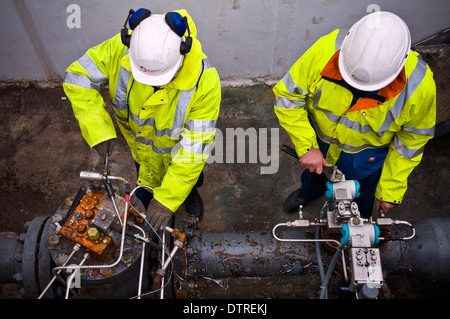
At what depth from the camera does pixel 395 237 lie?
1.87 meters

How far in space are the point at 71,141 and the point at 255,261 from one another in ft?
7.48

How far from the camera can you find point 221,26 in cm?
328

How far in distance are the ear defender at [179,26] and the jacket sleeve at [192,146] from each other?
0.23 meters

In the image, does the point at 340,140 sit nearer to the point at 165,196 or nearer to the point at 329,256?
the point at 329,256

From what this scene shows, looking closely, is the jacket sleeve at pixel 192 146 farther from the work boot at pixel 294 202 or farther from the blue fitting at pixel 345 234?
the work boot at pixel 294 202

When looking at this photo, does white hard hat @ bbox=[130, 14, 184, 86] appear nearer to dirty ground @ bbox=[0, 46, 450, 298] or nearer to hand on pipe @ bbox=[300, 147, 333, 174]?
hand on pipe @ bbox=[300, 147, 333, 174]

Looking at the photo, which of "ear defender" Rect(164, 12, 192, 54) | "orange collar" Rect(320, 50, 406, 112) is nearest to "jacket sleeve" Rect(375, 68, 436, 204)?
"orange collar" Rect(320, 50, 406, 112)

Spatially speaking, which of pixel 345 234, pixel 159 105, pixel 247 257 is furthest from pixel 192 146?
pixel 345 234

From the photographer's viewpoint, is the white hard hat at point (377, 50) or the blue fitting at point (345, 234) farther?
the white hard hat at point (377, 50)

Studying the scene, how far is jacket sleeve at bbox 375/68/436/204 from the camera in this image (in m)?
1.92

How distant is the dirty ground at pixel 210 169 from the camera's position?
3.08m

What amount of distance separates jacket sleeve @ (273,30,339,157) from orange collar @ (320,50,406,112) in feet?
0.22

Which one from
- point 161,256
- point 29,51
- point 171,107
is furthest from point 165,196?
point 29,51

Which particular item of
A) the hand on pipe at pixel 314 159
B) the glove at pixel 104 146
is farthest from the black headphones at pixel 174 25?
the hand on pipe at pixel 314 159
